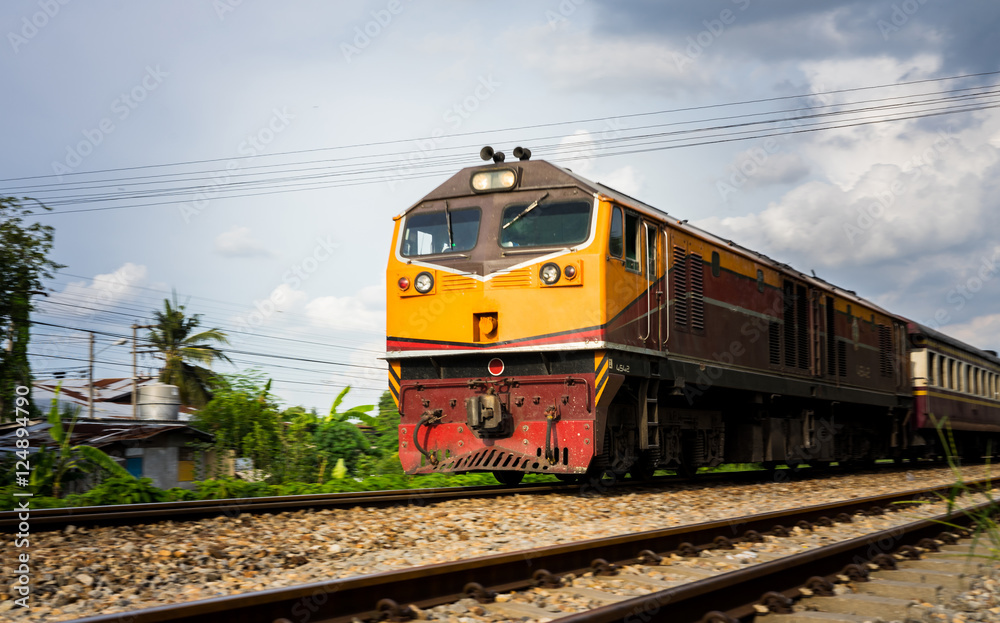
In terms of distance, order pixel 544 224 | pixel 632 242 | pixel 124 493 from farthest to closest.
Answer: pixel 632 242 → pixel 544 224 → pixel 124 493

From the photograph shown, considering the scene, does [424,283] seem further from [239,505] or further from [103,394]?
[103,394]

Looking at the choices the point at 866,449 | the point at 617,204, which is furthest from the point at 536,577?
the point at 866,449

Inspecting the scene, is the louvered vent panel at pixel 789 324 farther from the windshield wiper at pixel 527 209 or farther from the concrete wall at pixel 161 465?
the concrete wall at pixel 161 465

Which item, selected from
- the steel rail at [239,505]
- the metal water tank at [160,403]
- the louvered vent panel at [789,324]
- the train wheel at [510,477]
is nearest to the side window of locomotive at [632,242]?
the steel rail at [239,505]

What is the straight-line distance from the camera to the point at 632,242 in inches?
397

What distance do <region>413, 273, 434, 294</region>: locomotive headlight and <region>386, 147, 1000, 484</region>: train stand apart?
0.05 feet

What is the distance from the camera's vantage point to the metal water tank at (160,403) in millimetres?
20625

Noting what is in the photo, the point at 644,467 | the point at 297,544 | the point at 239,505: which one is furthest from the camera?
the point at 644,467

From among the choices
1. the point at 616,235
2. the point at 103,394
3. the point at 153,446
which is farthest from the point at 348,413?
the point at 103,394

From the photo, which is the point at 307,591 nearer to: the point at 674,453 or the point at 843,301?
the point at 674,453

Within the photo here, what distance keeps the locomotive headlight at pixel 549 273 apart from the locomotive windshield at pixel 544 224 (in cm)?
31

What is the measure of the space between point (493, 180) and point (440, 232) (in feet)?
2.94

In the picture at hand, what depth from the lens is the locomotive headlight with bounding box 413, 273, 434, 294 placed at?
10.1m

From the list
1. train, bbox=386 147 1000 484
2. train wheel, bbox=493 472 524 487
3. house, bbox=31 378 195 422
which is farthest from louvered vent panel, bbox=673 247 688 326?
house, bbox=31 378 195 422
